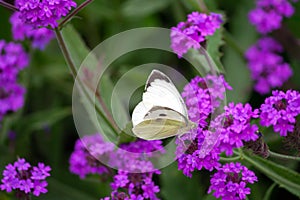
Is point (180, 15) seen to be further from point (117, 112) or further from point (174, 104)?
point (174, 104)

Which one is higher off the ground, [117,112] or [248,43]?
[248,43]

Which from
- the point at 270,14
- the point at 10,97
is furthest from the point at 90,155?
the point at 270,14

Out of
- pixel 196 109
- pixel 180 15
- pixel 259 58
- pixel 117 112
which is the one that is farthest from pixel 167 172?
pixel 180 15

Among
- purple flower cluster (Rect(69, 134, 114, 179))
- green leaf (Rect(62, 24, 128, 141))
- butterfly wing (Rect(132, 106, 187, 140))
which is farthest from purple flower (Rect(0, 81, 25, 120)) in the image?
butterfly wing (Rect(132, 106, 187, 140))

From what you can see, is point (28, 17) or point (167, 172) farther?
point (167, 172)

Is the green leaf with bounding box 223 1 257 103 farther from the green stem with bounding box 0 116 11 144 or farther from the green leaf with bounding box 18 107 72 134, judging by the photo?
the green stem with bounding box 0 116 11 144

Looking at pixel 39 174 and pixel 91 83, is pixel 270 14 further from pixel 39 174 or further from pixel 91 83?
pixel 39 174
